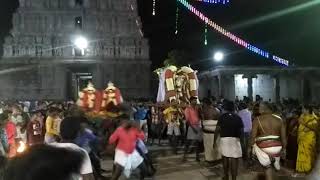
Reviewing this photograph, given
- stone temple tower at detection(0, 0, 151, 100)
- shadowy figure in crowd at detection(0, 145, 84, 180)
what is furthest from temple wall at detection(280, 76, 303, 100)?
shadowy figure in crowd at detection(0, 145, 84, 180)

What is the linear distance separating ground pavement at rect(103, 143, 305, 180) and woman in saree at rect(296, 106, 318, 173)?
1.42ft

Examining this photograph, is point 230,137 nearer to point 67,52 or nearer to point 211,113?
point 211,113

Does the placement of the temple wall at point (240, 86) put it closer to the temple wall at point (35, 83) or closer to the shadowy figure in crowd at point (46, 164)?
the temple wall at point (35, 83)

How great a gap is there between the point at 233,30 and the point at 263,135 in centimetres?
3892

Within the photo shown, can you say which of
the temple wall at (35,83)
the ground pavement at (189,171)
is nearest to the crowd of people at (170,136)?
the ground pavement at (189,171)

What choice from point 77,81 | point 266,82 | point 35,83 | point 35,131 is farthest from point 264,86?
point 35,131

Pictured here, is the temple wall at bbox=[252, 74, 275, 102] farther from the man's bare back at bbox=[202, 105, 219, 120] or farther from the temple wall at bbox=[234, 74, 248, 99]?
the man's bare back at bbox=[202, 105, 219, 120]

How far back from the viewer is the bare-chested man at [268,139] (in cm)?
897

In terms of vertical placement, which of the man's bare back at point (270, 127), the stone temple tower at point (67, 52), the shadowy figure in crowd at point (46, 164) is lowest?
the man's bare back at point (270, 127)

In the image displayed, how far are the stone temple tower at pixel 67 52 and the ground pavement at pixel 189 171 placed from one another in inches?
1352

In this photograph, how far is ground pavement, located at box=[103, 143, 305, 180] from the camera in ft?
40.4

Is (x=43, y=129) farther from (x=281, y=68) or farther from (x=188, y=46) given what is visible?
(x=188, y=46)

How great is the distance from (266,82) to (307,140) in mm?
34834

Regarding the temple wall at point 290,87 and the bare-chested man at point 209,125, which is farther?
the temple wall at point 290,87
